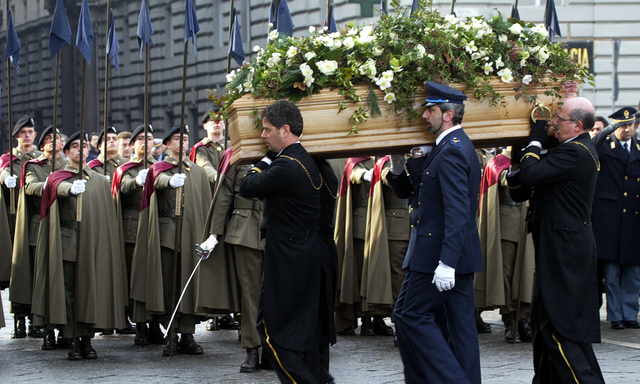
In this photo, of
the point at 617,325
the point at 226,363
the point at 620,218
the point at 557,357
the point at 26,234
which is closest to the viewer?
the point at 557,357

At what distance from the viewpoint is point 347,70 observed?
5062 mm

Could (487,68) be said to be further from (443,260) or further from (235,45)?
(235,45)

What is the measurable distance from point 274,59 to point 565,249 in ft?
6.79

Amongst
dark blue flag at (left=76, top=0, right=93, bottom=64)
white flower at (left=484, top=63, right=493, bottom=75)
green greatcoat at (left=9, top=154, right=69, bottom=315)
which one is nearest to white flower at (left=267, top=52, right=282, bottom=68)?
white flower at (left=484, top=63, right=493, bottom=75)

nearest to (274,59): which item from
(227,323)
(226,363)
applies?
Answer: (226,363)

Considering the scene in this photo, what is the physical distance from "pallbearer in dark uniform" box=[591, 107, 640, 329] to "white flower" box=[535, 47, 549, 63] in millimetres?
3546

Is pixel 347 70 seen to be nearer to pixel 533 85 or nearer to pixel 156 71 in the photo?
pixel 533 85

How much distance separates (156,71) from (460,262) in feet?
78.1

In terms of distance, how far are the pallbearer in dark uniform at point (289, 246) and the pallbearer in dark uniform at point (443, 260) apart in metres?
0.60

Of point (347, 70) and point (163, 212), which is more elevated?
point (347, 70)

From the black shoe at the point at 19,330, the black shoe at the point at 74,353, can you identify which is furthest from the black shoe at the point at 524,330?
the black shoe at the point at 19,330

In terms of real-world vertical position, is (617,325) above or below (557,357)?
below

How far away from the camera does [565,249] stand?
509 centimetres

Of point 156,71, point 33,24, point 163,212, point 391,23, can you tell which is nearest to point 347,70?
point 391,23
